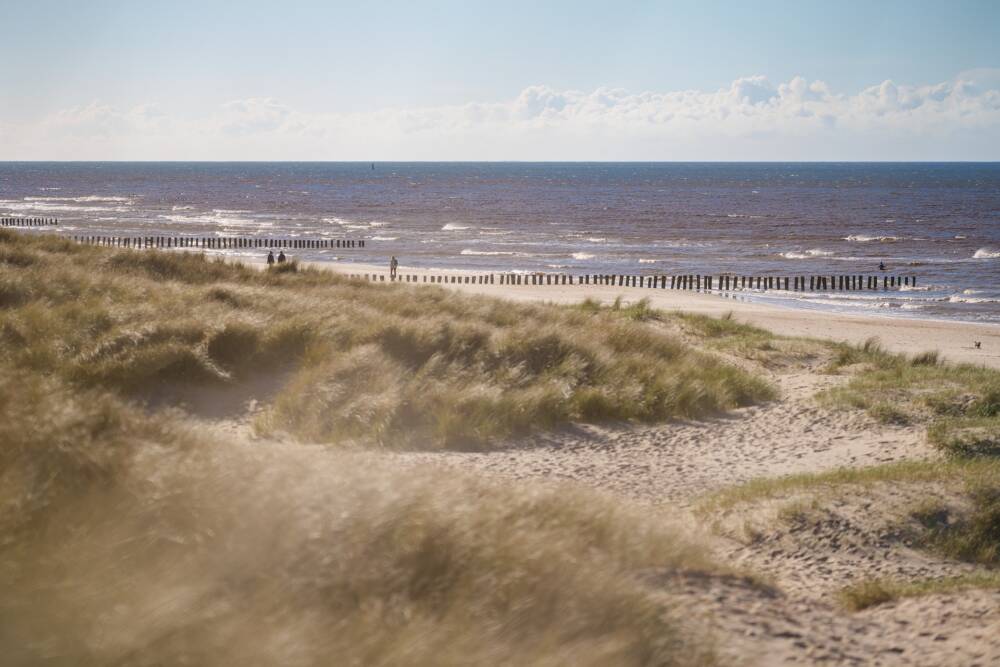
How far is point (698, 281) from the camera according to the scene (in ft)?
142

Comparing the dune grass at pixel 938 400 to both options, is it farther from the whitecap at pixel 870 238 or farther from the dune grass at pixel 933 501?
the whitecap at pixel 870 238

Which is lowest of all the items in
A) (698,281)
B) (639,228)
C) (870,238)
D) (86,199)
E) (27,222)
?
(698,281)

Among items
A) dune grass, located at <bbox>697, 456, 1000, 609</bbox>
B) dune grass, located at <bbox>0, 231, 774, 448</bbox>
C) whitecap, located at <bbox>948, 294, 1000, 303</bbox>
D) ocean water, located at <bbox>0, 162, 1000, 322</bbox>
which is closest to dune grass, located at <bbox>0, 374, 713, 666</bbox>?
dune grass, located at <bbox>697, 456, 1000, 609</bbox>

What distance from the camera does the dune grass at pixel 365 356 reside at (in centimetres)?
1143

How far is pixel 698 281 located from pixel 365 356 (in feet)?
107

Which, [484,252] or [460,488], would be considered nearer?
[460,488]

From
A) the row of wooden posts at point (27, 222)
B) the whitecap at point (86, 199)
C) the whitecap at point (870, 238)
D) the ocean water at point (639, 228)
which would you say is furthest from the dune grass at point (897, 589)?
the whitecap at point (86, 199)

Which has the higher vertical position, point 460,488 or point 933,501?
point 460,488

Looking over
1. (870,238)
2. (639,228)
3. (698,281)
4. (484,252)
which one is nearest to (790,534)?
(698,281)

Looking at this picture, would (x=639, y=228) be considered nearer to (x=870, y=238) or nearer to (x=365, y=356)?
(x=870, y=238)

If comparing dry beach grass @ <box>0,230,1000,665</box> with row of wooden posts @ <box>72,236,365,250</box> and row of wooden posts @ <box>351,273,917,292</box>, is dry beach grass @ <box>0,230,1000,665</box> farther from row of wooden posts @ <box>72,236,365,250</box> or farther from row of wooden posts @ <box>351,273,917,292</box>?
row of wooden posts @ <box>72,236,365,250</box>

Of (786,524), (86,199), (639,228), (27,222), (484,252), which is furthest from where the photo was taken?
(86,199)

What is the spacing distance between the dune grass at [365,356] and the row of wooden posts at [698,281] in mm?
26553

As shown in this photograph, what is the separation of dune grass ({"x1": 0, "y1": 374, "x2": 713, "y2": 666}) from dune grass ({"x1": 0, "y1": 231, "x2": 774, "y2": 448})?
5.07 metres
